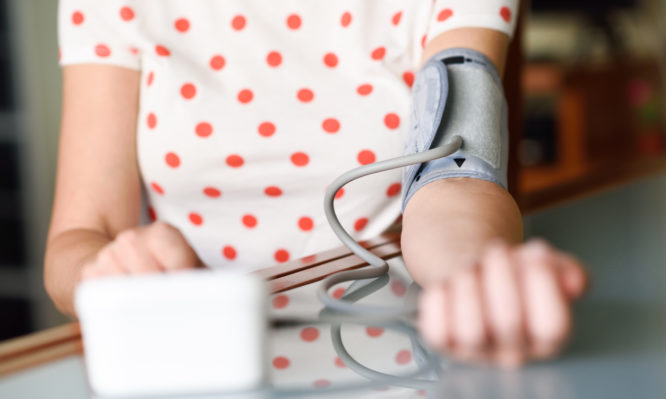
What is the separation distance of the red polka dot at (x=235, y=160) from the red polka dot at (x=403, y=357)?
0.44 meters

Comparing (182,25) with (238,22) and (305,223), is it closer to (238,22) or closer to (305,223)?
(238,22)

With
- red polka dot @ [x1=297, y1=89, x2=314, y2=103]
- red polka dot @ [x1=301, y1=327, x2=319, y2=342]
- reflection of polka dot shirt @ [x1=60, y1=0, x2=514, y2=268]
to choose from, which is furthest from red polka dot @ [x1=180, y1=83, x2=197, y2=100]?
red polka dot @ [x1=301, y1=327, x2=319, y2=342]

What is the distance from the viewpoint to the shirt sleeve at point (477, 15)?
61 cm

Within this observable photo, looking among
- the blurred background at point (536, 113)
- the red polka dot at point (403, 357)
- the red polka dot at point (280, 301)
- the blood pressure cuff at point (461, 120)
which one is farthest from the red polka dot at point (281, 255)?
the blurred background at point (536, 113)

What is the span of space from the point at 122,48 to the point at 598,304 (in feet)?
1.81

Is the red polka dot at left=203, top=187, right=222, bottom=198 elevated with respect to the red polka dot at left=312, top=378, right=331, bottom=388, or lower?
lower

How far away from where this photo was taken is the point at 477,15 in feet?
1.99

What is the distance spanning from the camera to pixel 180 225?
754 mm

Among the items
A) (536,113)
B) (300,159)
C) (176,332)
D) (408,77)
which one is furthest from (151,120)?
(536,113)

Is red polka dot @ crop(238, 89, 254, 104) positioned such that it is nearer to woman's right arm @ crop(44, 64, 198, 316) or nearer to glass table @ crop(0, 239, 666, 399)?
woman's right arm @ crop(44, 64, 198, 316)

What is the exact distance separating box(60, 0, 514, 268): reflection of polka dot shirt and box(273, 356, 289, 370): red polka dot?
407 millimetres

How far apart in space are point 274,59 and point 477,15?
221 mm

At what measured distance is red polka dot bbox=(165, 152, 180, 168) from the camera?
0.70m

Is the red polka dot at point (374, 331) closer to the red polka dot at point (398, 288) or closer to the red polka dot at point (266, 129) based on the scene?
the red polka dot at point (398, 288)
